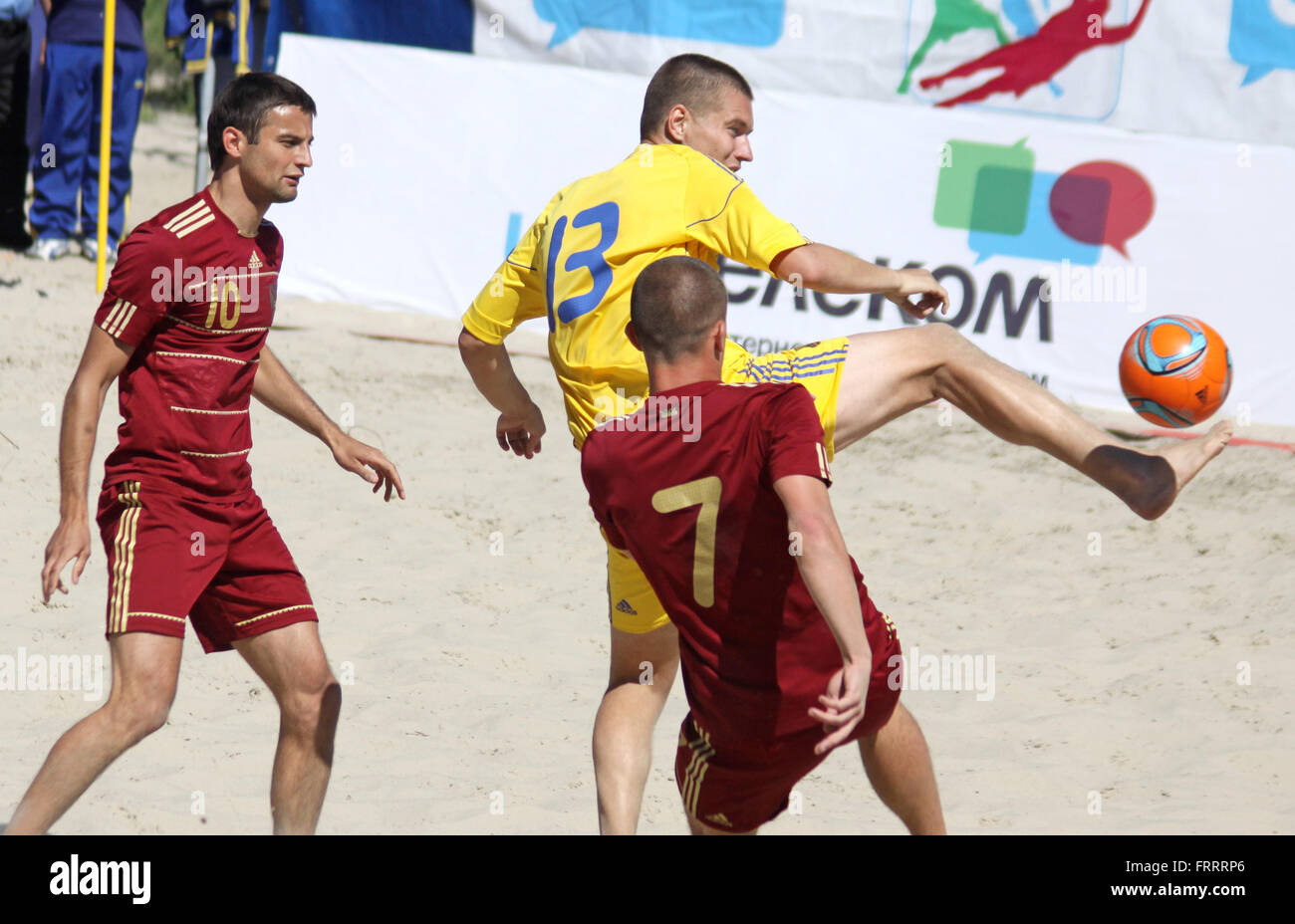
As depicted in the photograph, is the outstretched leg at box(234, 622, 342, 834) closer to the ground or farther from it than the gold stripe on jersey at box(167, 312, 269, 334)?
closer to the ground

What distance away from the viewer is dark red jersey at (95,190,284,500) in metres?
3.35

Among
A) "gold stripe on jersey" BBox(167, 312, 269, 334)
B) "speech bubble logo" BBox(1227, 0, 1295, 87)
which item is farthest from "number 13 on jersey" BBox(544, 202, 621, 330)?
"speech bubble logo" BBox(1227, 0, 1295, 87)

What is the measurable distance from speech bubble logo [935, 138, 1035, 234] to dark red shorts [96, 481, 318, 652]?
5328mm

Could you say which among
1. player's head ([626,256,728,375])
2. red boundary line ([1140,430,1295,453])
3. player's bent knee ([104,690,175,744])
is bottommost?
player's bent knee ([104,690,175,744])

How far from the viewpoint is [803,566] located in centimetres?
260

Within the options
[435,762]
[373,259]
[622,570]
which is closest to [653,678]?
[622,570]

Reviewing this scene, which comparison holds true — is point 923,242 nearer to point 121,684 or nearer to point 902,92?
point 902,92

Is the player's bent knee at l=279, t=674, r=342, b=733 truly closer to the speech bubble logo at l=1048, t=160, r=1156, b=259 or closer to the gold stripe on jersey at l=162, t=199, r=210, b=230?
the gold stripe on jersey at l=162, t=199, r=210, b=230

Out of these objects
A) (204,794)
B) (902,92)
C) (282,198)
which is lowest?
(204,794)

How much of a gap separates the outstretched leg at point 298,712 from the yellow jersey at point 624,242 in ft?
2.90

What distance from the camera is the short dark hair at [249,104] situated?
3.49 m

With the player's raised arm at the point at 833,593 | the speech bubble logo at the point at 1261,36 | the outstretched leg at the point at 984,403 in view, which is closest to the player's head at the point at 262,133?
the outstretched leg at the point at 984,403

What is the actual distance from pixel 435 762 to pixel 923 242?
4.70 meters

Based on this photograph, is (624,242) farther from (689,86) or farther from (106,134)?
(106,134)
